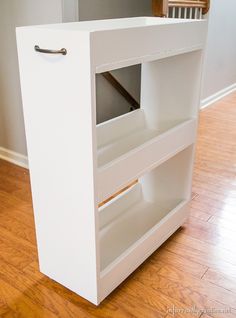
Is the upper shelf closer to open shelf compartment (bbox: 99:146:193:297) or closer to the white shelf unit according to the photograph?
the white shelf unit

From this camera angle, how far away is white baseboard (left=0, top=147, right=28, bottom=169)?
255 centimetres

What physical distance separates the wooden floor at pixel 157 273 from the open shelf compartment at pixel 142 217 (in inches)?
3.0

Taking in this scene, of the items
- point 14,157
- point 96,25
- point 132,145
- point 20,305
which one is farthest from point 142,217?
point 14,157

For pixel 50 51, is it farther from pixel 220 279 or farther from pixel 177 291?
pixel 220 279

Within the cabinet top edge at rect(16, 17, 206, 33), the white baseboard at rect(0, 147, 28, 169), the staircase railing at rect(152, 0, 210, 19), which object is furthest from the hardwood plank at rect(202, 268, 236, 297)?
the staircase railing at rect(152, 0, 210, 19)

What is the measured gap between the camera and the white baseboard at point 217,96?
13.4ft

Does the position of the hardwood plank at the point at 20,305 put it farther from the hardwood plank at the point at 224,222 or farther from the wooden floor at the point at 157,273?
the hardwood plank at the point at 224,222

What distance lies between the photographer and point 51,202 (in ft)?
4.48

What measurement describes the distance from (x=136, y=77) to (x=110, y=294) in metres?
2.27

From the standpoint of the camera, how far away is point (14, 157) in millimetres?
2613

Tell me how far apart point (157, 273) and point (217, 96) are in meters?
3.20

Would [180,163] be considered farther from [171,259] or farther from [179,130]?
[171,259]

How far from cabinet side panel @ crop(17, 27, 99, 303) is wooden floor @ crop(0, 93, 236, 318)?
11cm

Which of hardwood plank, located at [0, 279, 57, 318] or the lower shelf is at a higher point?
the lower shelf
